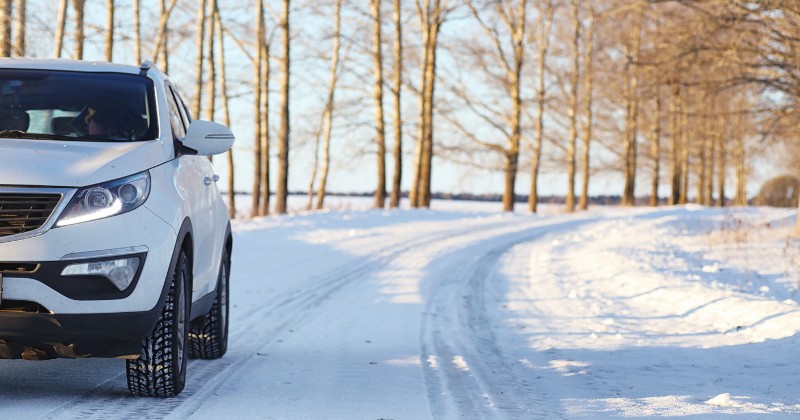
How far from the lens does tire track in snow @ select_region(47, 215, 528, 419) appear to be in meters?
5.28

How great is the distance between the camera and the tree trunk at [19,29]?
20.2 meters

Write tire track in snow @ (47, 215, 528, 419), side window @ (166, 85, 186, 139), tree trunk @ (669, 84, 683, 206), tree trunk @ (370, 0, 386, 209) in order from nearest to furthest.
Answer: tire track in snow @ (47, 215, 528, 419)
side window @ (166, 85, 186, 139)
tree trunk @ (370, 0, 386, 209)
tree trunk @ (669, 84, 683, 206)

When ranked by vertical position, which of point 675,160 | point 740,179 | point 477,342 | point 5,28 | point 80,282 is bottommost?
point 477,342

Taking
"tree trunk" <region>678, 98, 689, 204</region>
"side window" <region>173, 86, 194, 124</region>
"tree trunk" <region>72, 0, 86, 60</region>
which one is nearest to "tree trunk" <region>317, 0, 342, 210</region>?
"tree trunk" <region>72, 0, 86, 60</region>

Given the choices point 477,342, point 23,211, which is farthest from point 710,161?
point 23,211

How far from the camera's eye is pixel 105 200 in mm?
5133

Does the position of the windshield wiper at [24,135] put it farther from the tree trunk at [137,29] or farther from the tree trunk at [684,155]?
the tree trunk at [684,155]

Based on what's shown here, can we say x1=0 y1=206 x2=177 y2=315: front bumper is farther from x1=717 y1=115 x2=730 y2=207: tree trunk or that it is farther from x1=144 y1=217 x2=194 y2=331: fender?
x1=717 y1=115 x2=730 y2=207: tree trunk

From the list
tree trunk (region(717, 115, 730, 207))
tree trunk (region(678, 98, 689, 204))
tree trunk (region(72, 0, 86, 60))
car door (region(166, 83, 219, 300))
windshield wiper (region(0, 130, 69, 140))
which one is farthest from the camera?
tree trunk (region(717, 115, 730, 207))

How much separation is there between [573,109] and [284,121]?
18.9m

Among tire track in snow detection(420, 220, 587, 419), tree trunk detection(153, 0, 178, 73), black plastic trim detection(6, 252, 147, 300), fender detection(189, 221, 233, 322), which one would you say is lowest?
tire track in snow detection(420, 220, 587, 419)

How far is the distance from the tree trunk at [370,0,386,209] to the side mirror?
28.7m

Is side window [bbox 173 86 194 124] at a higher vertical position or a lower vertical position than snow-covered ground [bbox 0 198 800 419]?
higher

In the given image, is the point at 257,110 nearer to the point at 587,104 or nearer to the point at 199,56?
the point at 199,56
